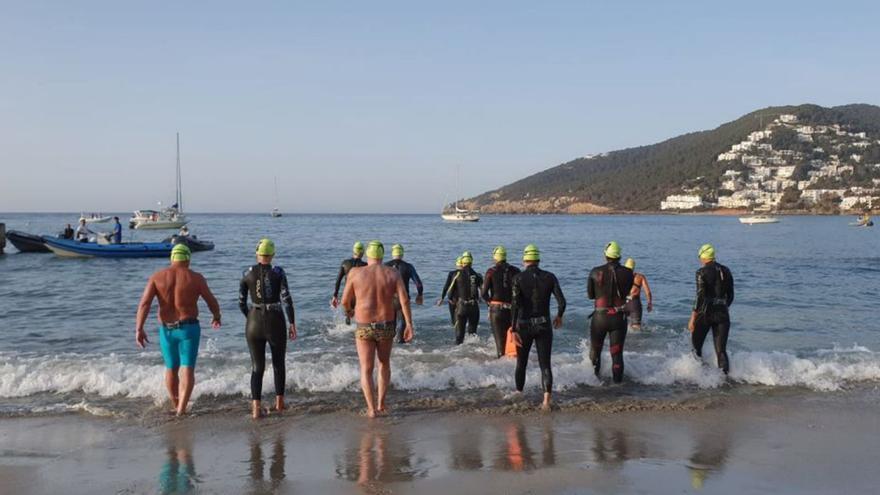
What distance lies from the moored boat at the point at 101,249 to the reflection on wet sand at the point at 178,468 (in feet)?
99.4

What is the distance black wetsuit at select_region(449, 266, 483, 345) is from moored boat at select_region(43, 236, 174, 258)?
87.0ft

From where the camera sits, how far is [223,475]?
5.86m

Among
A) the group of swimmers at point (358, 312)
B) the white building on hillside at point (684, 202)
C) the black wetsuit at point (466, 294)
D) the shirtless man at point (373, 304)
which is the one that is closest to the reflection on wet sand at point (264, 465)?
the group of swimmers at point (358, 312)

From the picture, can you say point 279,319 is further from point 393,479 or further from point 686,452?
point 686,452

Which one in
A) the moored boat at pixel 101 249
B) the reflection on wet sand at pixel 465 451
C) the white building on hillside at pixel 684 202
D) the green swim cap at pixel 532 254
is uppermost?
the white building on hillside at pixel 684 202

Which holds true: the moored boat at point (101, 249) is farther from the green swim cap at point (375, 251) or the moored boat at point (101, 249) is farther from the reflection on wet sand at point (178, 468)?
the reflection on wet sand at point (178, 468)

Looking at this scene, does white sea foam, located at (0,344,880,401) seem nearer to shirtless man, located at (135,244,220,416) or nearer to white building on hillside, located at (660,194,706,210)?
shirtless man, located at (135,244,220,416)

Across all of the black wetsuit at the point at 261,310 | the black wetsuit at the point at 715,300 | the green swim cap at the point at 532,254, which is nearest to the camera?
the black wetsuit at the point at 261,310

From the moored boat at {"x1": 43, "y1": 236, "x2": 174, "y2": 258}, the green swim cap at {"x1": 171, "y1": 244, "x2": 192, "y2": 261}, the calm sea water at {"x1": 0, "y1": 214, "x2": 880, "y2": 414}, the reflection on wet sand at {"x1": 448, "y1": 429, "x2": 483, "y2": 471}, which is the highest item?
the green swim cap at {"x1": 171, "y1": 244, "x2": 192, "y2": 261}

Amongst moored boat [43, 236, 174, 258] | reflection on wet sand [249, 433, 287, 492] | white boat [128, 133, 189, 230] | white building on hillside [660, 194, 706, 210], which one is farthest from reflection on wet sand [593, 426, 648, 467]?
white building on hillside [660, 194, 706, 210]

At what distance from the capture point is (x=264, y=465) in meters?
6.10

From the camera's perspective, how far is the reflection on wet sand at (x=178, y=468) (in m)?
5.61

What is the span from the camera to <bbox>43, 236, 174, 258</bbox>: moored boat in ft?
115

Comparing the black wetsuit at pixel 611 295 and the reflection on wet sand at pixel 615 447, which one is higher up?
the black wetsuit at pixel 611 295
